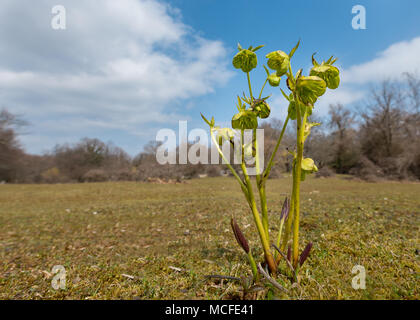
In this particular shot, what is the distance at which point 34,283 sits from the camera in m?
1.56

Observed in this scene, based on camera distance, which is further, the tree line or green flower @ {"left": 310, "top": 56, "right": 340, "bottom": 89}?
the tree line

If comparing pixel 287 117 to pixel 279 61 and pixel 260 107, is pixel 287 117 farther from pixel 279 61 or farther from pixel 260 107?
pixel 279 61

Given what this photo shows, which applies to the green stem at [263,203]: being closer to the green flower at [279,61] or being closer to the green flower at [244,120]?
the green flower at [244,120]

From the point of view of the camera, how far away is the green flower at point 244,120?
1.07 m

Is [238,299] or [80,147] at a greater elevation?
[80,147]

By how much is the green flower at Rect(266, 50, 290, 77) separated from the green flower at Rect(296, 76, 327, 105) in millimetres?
111

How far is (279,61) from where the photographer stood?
3.31 feet

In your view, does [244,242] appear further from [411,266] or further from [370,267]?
[411,266]

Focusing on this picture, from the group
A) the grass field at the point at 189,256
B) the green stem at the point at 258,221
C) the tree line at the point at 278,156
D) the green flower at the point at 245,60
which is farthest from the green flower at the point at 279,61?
the tree line at the point at 278,156

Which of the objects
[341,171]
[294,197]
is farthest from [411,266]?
[341,171]

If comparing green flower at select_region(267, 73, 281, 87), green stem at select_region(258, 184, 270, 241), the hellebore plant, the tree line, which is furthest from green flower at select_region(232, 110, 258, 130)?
the tree line

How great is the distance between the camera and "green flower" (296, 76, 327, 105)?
35.2 inches

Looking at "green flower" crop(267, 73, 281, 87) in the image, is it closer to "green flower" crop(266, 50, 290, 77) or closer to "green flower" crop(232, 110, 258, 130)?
"green flower" crop(266, 50, 290, 77)
